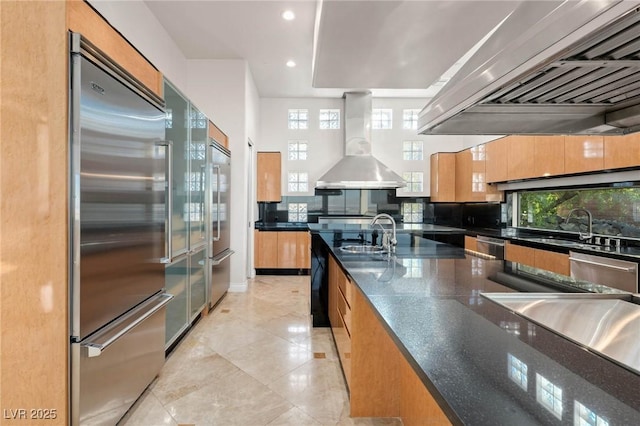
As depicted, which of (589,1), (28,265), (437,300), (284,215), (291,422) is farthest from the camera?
(284,215)

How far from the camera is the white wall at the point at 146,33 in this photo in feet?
8.78

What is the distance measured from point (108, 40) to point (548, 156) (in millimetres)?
4187

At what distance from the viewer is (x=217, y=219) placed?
366 cm

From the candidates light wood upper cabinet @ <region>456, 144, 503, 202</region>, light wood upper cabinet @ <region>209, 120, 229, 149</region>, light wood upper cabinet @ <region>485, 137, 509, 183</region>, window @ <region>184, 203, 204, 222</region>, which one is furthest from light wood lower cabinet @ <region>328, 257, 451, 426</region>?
light wood upper cabinet @ <region>456, 144, 503, 202</region>

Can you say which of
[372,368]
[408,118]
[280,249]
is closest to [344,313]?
[372,368]

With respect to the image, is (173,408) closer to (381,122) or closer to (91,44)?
(91,44)

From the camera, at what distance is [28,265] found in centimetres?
136

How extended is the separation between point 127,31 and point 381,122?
4.47 meters

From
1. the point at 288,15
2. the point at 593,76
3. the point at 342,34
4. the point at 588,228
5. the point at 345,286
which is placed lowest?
the point at 345,286

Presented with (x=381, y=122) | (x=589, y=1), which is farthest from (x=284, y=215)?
(x=589, y=1)

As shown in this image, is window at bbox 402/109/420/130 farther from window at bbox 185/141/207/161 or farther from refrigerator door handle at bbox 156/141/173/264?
refrigerator door handle at bbox 156/141/173/264

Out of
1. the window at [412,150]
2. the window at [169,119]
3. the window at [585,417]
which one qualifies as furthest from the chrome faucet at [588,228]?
the window at [169,119]

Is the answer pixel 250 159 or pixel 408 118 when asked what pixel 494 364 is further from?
pixel 408 118

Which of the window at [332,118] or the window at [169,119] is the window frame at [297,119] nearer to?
the window at [332,118]
